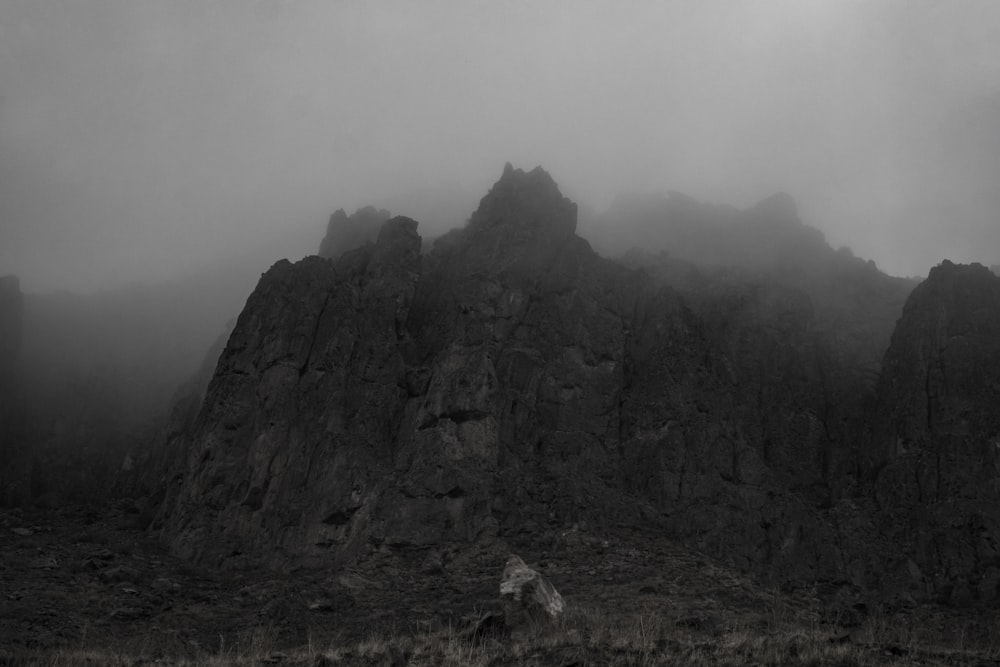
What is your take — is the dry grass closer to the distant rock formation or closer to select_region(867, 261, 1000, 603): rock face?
select_region(867, 261, 1000, 603): rock face

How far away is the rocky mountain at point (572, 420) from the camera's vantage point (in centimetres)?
3919

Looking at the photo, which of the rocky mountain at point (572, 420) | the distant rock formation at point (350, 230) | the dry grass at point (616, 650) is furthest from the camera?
the distant rock formation at point (350, 230)

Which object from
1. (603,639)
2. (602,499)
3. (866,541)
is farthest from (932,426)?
(603,639)

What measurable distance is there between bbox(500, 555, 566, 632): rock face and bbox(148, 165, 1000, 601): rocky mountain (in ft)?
35.2

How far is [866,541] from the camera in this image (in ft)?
129

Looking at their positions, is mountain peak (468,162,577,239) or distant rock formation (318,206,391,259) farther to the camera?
distant rock formation (318,206,391,259)

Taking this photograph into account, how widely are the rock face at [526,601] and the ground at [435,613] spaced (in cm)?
70

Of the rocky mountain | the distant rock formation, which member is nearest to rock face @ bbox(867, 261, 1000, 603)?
the rocky mountain

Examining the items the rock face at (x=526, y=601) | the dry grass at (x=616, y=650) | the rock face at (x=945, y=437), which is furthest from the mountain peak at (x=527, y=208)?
the dry grass at (x=616, y=650)

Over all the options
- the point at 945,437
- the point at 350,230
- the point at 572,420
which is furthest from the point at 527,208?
the point at 945,437

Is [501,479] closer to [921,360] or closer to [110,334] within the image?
[921,360]

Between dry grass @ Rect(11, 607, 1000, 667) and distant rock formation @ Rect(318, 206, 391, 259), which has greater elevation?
distant rock formation @ Rect(318, 206, 391, 259)

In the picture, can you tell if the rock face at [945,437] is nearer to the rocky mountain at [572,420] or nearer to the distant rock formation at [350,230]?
the rocky mountain at [572,420]

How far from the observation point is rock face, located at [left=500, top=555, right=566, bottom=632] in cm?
2458
